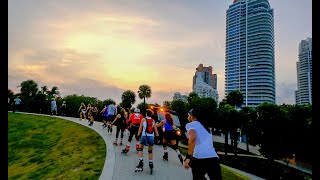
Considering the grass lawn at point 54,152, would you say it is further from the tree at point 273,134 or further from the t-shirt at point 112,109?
the tree at point 273,134

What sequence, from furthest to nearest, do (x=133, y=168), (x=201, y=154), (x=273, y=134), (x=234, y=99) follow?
(x=234, y=99), (x=273, y=134), (x=133, y=168), (x=201, y=154)

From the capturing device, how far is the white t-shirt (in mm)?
6719

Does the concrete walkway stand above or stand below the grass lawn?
above

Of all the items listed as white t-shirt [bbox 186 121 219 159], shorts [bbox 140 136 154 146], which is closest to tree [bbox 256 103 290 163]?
shorts [bbox 140 136 154 146]

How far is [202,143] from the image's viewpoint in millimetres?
6816

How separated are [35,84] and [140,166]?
9689 centimetres

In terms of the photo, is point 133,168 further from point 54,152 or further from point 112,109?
point 54,152

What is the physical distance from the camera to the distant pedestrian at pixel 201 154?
6.65 meters

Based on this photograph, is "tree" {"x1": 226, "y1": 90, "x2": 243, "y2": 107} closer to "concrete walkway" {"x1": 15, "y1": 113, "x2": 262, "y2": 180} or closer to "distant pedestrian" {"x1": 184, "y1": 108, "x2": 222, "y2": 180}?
"concrete walkway" {"x1": 15, "y1": 113, "x2": 262, "y2": 180}

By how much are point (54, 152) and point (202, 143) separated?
53.7ft

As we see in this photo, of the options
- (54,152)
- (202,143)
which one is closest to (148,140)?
(202,143)

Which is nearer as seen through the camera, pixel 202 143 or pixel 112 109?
pixel 202 143
